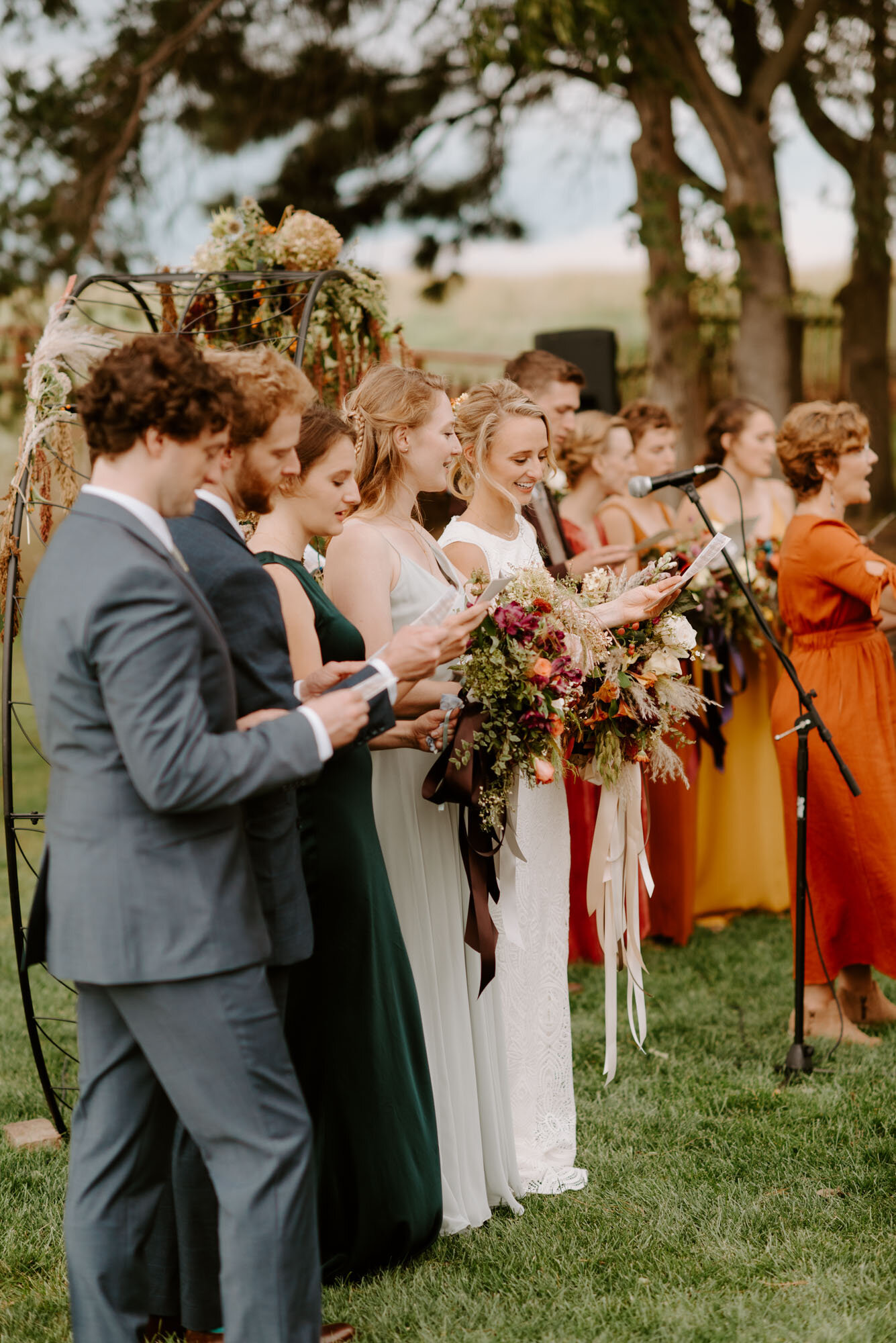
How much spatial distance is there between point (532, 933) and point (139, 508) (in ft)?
6.58

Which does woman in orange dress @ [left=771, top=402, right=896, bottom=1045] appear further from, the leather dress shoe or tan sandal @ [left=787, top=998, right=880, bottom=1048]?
the leather dress shoe

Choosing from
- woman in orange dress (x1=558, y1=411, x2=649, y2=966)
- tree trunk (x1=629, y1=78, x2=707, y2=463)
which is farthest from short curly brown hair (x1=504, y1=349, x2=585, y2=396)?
tree trunk (x1=629, y1=78, x2=707, y2=463)

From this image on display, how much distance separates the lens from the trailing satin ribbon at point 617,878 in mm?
3762

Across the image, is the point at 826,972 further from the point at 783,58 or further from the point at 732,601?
the point at 783,58

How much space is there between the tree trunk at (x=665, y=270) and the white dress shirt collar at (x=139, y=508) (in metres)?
7.73

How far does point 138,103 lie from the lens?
10.1m

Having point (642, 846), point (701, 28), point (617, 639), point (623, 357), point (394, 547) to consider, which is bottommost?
point (642, 846)

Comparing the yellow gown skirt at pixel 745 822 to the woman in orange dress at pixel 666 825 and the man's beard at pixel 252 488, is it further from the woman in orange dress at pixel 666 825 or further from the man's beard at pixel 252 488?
the man's beard at pixel 252 488

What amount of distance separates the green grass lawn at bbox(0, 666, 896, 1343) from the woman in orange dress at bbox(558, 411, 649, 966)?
1.09m

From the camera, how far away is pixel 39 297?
11477mm

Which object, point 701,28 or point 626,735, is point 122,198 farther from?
point 626,735

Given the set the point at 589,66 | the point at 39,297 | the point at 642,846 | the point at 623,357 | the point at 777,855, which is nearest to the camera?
the point at 642,846

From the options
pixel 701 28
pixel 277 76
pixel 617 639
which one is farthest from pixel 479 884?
pixel 277 76

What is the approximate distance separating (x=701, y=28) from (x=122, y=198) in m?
4.71
